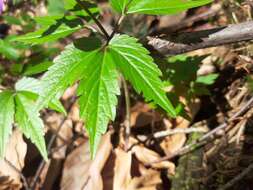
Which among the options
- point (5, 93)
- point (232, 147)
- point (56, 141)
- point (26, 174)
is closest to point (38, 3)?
point (56, 141)

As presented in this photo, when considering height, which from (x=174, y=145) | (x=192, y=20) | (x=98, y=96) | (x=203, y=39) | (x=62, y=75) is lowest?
(x=174, y=145)

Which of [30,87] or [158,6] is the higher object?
[158,6]

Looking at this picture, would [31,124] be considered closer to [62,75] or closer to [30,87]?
[30,87]

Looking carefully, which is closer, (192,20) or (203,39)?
(203,39)

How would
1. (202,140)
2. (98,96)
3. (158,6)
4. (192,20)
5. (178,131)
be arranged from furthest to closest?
1. (192,20)
2. (178,131)
3. (202,140)
4. (158,6)
5. (98,96)

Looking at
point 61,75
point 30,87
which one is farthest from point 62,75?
point 30,87

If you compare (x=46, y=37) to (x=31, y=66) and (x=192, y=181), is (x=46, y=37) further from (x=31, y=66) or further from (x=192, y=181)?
(x=192, y=181)

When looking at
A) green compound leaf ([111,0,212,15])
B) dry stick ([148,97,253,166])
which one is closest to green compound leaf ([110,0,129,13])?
green compound leaf ([111,0,212,15])

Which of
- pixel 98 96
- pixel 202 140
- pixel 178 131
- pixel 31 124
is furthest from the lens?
pixel 178 131
